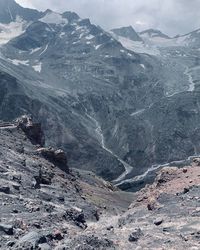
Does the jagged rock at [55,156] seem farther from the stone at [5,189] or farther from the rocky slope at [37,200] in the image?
the stone at [5,189]

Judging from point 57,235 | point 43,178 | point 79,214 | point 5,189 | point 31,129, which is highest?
point 31,129

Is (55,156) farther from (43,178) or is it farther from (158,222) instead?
(158,222)

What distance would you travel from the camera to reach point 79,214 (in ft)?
153

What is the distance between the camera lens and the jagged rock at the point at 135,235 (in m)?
30.7

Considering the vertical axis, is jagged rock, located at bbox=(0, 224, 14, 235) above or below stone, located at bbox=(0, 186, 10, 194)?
below

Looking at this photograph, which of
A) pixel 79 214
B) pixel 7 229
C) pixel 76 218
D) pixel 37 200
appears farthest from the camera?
pixel 37 200

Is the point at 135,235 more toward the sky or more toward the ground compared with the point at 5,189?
more toward the ground

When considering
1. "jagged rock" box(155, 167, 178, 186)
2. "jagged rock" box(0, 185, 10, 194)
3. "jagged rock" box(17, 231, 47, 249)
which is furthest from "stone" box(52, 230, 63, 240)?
"jagged rock" box(155, 167, 178, 186)

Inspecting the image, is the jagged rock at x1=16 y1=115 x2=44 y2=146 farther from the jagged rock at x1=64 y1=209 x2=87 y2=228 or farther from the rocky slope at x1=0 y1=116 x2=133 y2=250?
the jagged rock at x1=64 y1=209 x2=87 y2=228

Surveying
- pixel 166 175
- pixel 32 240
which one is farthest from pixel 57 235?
pixel 166 175

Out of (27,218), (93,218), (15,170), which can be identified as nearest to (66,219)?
(27,218)

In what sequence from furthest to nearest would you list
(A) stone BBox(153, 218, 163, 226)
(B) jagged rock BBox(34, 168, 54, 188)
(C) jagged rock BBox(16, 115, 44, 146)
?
1. (C) jagged rock BBox(16, 115, 44, 146)
2. (B) jagged rock BBox(34, 168, 54, 188)
3. (A) stone BBox(153, 218, 163, 226)

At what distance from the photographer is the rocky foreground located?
98.8ft

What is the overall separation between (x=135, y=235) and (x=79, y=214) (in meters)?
15.8
